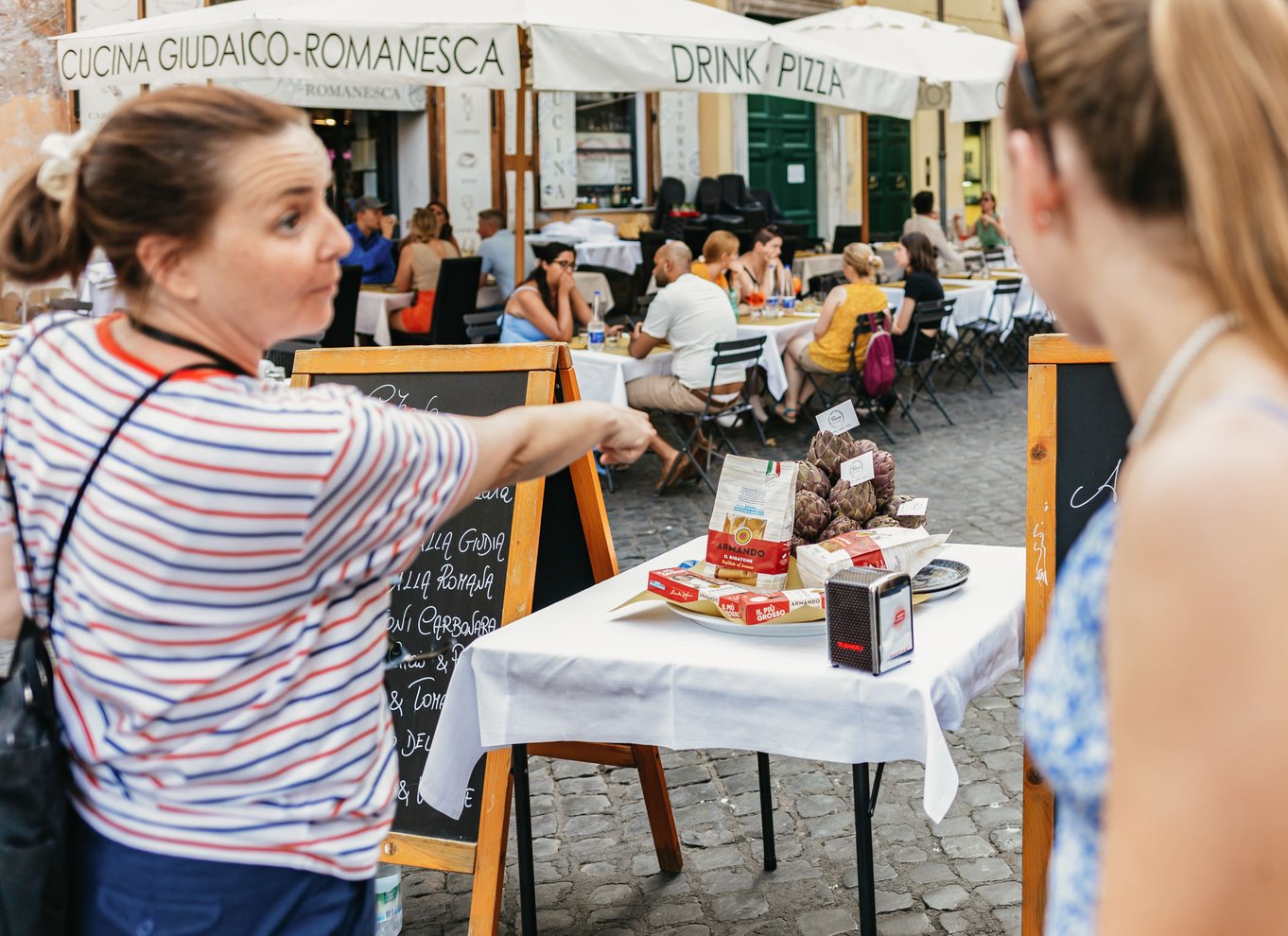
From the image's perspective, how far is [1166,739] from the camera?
84 cm

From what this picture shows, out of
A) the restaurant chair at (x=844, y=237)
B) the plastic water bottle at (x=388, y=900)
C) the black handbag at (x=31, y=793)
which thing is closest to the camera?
the black handbag at (x=31, y=793)

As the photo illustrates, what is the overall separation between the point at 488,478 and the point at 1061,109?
2.80ft

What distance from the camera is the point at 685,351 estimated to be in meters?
8.37

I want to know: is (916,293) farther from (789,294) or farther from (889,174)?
(889,174)

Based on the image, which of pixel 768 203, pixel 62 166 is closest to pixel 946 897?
pixel 62 166

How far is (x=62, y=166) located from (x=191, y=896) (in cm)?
78

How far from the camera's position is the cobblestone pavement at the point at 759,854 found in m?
3.32

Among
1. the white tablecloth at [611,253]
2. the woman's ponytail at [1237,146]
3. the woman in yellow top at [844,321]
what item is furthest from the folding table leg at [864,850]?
the white tablecloth at [611,253]

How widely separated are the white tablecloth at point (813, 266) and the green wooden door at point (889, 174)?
6550 mm

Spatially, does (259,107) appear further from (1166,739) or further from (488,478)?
(1166,739)

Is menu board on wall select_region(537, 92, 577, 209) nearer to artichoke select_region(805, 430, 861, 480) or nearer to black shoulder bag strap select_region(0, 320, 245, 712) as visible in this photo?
artichoke select_region(805, 430, 861, 480)

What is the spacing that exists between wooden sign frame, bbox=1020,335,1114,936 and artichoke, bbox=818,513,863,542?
1.29ft

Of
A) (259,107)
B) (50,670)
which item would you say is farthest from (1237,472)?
(50,670)

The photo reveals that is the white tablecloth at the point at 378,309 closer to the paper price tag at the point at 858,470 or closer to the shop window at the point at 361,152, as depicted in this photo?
the shop window at the point at 361,152
